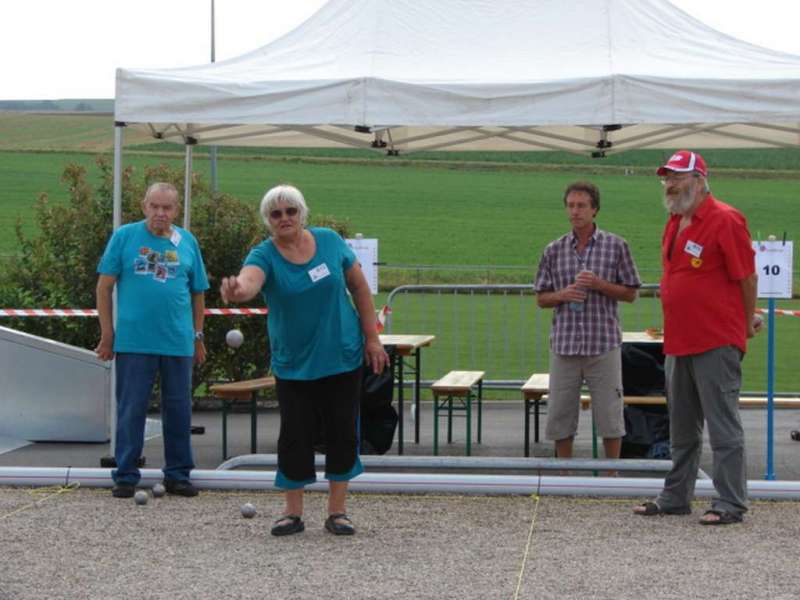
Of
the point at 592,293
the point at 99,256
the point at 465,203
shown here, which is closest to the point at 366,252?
the point at 592,293

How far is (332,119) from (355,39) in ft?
3.22

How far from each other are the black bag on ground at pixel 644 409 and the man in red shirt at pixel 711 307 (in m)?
2.01

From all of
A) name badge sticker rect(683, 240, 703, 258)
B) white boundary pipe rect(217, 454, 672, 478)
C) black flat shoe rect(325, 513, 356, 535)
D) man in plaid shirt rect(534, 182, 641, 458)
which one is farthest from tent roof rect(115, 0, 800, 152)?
black flat shoe rect(325, 513, 356, 535)

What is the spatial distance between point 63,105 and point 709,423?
59208mm

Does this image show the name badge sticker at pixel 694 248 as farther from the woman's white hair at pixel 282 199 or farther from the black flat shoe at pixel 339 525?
the black flat shoe at pixel 339 525

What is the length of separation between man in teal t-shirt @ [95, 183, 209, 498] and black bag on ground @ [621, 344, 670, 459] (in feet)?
9.60

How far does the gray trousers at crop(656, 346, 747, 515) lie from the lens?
7617 millimetres

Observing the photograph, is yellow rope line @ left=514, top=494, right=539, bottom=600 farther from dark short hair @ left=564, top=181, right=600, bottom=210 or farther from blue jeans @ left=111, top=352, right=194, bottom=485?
blue jeans @ left=111, top=352, right=194, bottom=485

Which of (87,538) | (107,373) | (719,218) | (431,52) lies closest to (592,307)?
(719,218)

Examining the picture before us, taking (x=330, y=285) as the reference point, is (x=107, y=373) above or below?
below

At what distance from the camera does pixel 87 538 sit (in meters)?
7.47

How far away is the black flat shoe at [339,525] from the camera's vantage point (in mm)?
7516

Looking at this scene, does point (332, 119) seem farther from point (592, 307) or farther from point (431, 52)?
point (592, 307)

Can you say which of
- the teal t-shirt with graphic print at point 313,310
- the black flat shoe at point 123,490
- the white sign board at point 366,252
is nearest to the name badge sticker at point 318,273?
the teal t-shirt with graphic print at point 313,310
